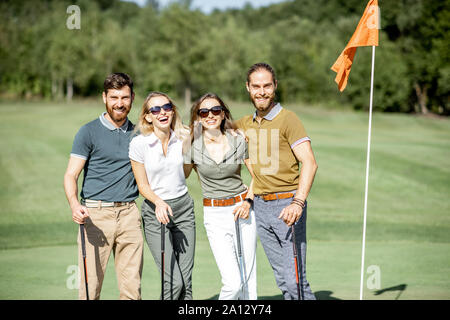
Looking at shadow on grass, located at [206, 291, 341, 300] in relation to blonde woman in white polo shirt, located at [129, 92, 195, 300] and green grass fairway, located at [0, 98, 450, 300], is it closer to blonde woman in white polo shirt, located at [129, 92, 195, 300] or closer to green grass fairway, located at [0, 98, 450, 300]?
green grass fairway, located at [0, 98, 450, 300]

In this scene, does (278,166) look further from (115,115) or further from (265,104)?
(115,115)

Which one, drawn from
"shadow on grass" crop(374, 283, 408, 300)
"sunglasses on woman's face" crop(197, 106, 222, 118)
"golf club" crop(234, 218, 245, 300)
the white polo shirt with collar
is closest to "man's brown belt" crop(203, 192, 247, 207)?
"golf club" crop(234, 218, 245, 300)

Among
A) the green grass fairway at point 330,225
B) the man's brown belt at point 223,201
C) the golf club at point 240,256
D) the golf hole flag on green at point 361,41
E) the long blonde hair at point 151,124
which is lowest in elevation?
the green grass fairway at point 330,225

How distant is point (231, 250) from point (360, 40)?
8.48 ft

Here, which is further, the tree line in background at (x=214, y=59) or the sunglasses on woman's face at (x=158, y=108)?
the tree line in background at (x=214, y=59)

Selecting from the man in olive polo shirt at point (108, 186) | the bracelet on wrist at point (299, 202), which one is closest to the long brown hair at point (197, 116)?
the man in olive polo shirt at point (108, 186)

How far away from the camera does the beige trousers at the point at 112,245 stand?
13.8 ft

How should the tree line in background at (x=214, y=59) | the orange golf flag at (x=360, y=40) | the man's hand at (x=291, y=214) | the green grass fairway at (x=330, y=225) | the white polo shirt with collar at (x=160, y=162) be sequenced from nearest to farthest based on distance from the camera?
the man's hand at (x=291, y=214) → the white polo shirt with collar at (x=160, y=162) → the orange golf flag at (x=360, y=40) → the green grass fairway at (x=330, y=225) → the tree line in background at (x=214, y=59)

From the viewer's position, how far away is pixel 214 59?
43719 millimetres

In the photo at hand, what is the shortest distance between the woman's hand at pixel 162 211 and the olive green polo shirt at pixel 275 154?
776 millimetres

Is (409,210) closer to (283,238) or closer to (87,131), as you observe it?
(283,238)

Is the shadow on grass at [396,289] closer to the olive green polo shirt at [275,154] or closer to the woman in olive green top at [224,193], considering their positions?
the woman in olive green top at [224,193]

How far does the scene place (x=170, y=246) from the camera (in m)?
4.13
